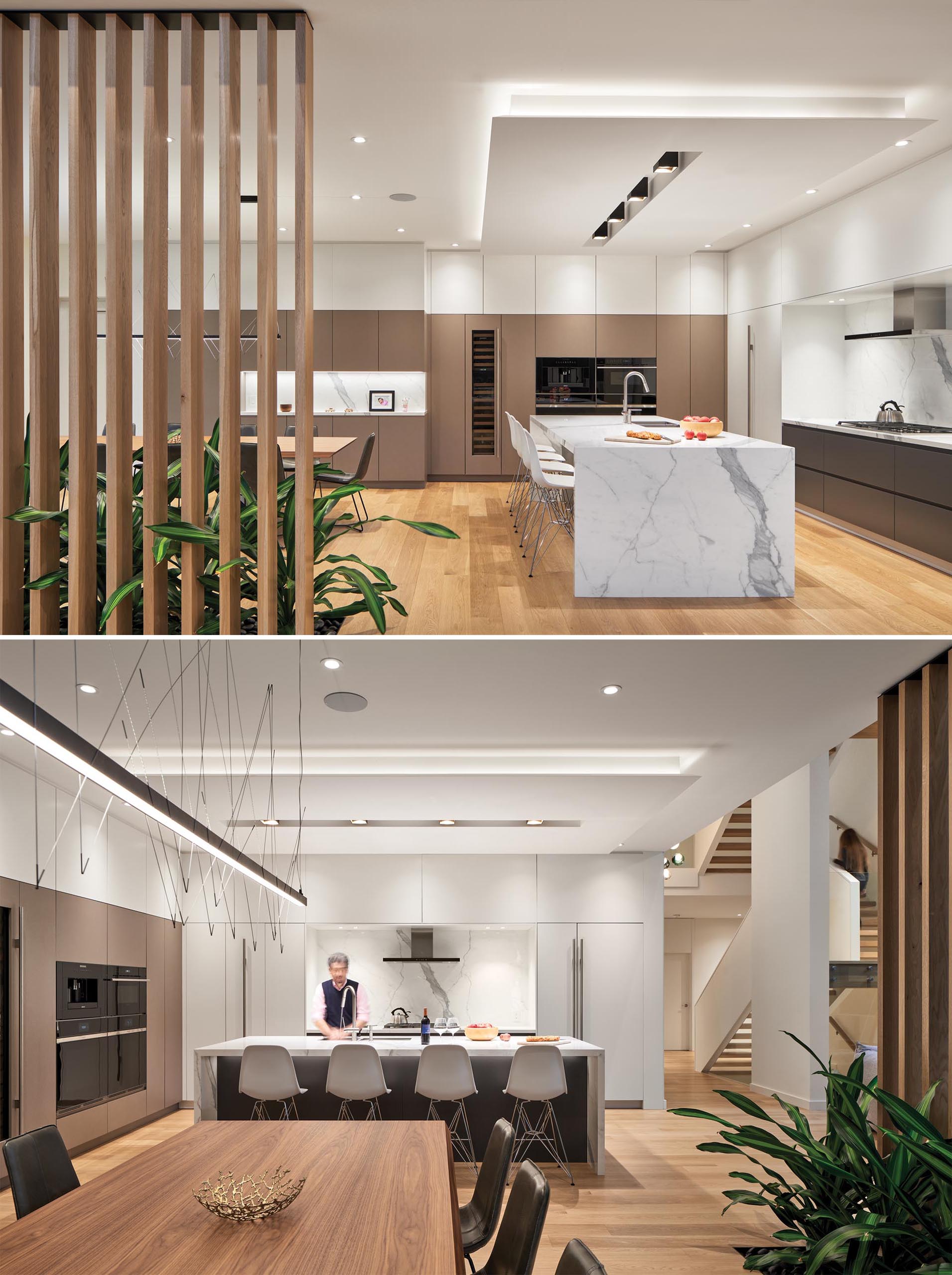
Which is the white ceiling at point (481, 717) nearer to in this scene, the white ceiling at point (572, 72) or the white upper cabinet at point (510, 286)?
the white ceiling at point (572, 72)

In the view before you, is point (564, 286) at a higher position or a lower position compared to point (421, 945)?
higher

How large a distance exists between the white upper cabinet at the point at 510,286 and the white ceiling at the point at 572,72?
3.87m

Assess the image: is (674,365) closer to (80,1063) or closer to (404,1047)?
(404,1047)

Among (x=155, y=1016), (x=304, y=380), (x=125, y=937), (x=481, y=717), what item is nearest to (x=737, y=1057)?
(x=155, y=1016)

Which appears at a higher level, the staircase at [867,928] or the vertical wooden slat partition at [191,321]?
the vertical wooden slat partition at [191,321]

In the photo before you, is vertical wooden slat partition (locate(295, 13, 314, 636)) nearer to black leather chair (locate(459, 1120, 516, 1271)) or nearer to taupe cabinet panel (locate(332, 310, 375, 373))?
black leather chair (locate(459, 1120, 516, 1271))

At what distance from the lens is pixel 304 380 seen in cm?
422

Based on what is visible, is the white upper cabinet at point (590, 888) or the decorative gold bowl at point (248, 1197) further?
the white upper cabinet at point (590, 888)

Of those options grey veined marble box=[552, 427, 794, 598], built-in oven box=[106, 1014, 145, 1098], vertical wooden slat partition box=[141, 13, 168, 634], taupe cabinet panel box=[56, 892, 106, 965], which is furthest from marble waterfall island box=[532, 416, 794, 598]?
built-in oven box=[106, 1014, 145, 1098]

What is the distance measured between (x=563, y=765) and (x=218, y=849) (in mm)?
2242

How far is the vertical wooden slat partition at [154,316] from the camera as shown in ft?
13.6

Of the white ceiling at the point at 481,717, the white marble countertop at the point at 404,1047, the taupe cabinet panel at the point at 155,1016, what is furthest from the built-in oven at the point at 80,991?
the white ceiling at the point at 481,717

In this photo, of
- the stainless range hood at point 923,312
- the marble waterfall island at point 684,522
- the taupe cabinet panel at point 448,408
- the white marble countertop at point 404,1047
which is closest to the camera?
the marble waterfall island at point 684,522

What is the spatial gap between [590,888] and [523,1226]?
8.28 m
